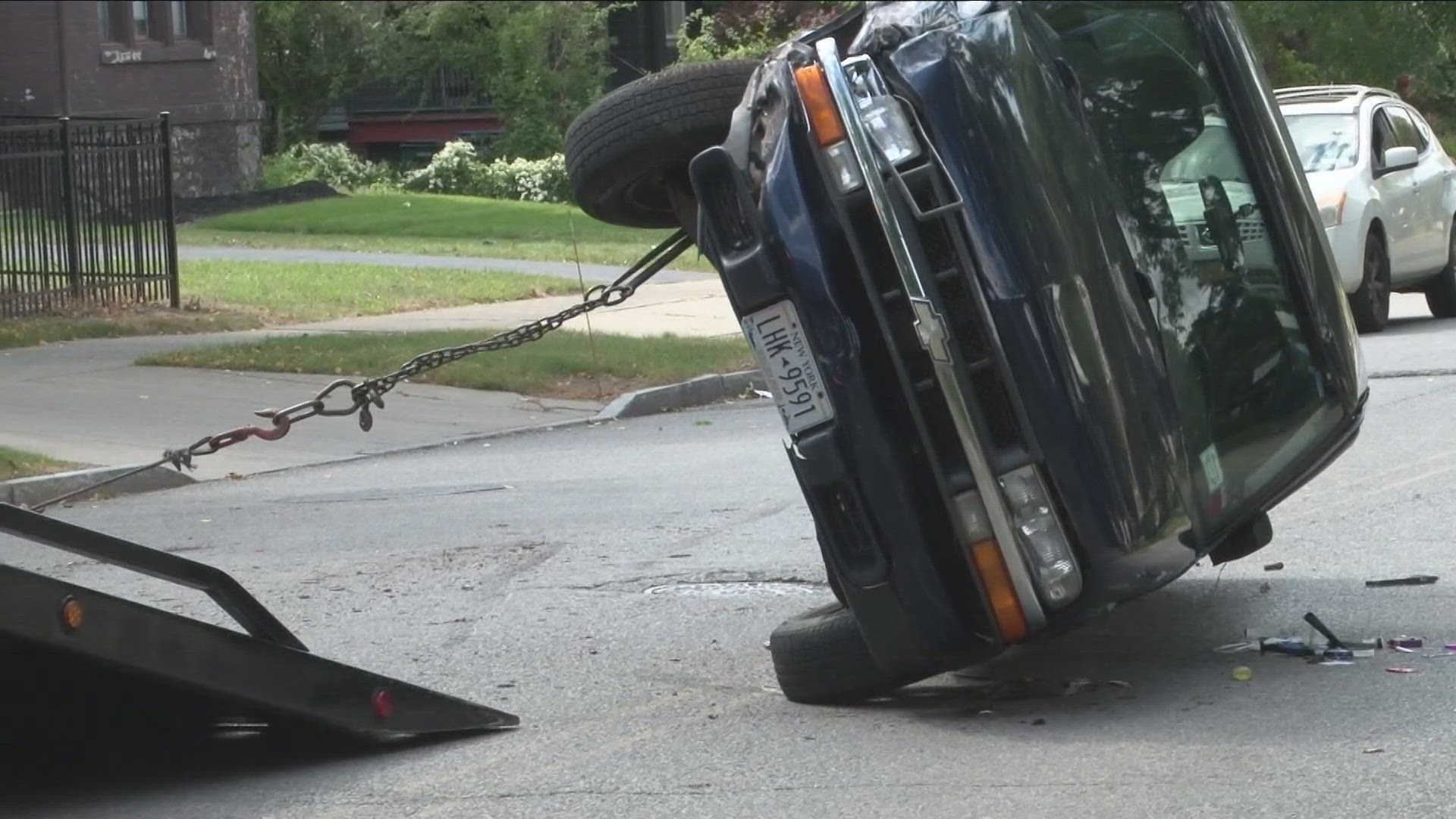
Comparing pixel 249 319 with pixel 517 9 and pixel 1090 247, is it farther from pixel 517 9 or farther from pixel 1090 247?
pixel 517 9

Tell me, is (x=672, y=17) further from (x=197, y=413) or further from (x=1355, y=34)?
(x=197, y=413)

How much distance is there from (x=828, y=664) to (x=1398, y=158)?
452 inches

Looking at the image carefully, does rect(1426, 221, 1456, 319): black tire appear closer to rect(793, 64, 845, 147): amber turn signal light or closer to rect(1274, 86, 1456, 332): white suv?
rect(1274, 86, 1456, 332): white suv

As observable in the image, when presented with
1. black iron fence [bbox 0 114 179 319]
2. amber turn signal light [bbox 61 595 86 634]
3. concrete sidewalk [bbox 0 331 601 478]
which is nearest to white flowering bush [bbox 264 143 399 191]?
black iron fence [bbox 0 114 179 319]

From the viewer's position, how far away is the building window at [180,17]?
3141cm

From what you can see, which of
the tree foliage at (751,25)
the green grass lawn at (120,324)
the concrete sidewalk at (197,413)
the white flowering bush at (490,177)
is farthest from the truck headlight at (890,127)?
the tree foliage at (751,25)

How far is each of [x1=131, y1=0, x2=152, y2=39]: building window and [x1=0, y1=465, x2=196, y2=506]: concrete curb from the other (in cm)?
2050

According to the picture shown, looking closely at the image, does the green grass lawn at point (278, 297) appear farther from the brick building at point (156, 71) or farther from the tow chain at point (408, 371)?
the tow chain at point (408, 371)

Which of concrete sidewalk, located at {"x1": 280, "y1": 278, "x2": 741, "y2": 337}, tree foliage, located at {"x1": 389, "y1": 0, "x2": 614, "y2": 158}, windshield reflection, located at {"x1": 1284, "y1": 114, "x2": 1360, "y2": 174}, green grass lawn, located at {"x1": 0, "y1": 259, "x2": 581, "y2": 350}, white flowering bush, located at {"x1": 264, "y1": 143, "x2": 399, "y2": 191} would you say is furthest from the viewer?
tree foliage, located at {"x1": 389, "y1": 0, "x2": 614, "y2": 158}

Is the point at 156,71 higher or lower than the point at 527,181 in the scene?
higher

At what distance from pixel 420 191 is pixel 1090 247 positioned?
2954 cm

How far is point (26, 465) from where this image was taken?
1138 cm

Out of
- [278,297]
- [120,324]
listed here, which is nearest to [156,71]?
[278,297]

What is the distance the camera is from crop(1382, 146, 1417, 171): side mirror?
52.1 ft
